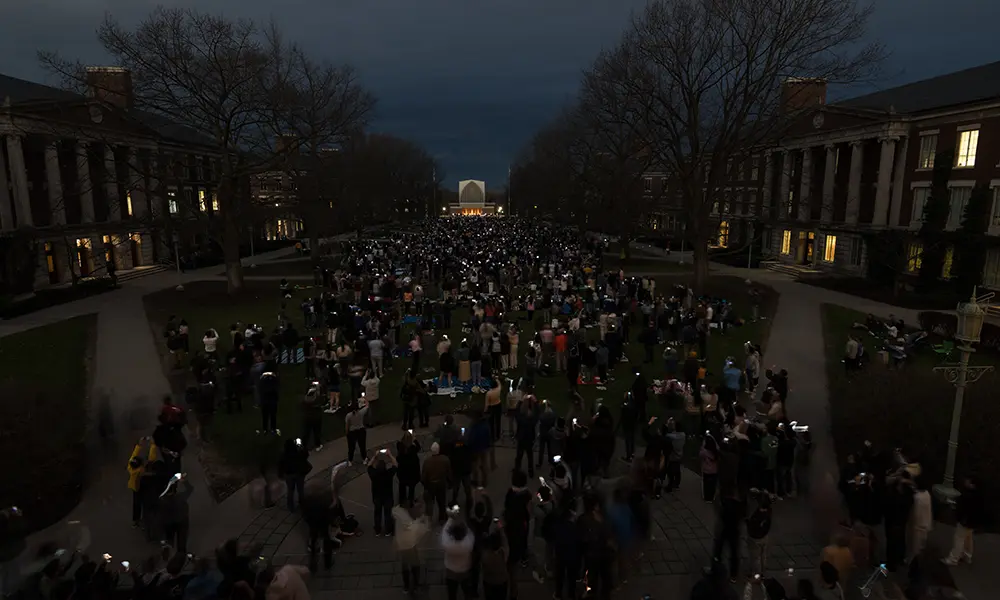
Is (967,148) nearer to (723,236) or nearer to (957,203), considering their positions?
(957,203)

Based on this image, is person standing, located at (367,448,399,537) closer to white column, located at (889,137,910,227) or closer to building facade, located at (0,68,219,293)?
building facade, located at (0,68,219,293)

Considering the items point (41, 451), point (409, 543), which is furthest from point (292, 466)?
point (41, 451)

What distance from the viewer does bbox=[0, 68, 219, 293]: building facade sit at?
98.9ft

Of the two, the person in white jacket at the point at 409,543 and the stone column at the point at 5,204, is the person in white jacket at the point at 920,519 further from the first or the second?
the stone column at the point at 5,204

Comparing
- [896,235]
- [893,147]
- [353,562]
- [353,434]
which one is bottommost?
[353,562]

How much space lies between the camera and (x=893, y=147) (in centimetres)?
3728

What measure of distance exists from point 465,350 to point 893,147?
117 ft

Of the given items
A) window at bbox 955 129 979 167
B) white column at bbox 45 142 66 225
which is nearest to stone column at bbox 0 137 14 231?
white column at bbox 45 142 66 225

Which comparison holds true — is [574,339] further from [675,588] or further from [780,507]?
[675,588]

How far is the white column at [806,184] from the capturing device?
45188mm

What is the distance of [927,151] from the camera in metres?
35.2

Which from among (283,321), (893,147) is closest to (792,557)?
(283,321)

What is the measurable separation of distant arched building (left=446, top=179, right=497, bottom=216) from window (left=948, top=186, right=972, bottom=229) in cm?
16216

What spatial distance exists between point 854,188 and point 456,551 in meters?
43.0
